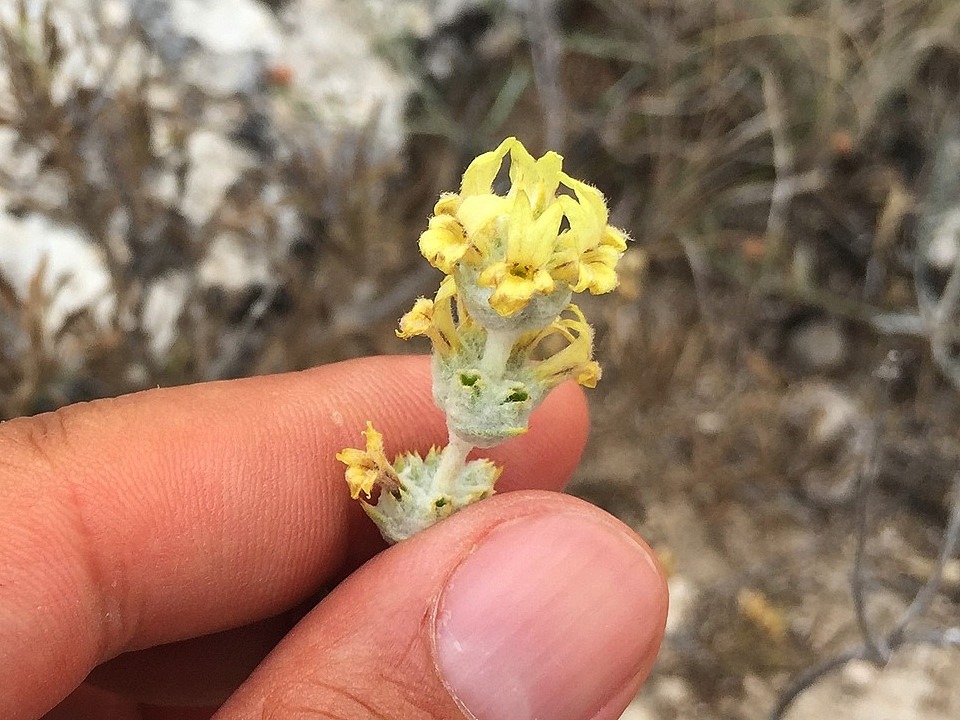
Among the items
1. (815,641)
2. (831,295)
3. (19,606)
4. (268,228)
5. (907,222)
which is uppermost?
(268,228)

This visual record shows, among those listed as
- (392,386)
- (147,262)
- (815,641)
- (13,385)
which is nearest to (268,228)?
(147,262)

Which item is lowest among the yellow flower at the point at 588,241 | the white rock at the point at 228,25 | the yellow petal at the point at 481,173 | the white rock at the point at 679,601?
the white rock at the point at 679,601

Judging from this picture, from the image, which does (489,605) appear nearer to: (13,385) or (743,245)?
(13,385)

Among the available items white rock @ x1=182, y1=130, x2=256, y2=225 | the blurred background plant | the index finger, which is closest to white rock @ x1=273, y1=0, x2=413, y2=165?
the blurred background plant

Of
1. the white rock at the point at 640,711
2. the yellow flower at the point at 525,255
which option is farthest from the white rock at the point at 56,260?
the white rock at the point at 640,711

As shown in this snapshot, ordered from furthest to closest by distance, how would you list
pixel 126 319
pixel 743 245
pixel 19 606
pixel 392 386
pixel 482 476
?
pixel 743 245 < pixel 126 319 < pixel 392 386 < pixel 482 476 < pixel 19 606

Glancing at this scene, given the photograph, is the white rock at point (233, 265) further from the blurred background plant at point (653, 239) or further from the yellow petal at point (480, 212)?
the yellow petal at point (480, 212)

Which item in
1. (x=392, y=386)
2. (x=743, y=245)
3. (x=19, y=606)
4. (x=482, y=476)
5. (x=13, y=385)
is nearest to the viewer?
(x=19, y=606)

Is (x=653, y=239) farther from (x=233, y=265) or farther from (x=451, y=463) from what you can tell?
(x=451, y=463)
